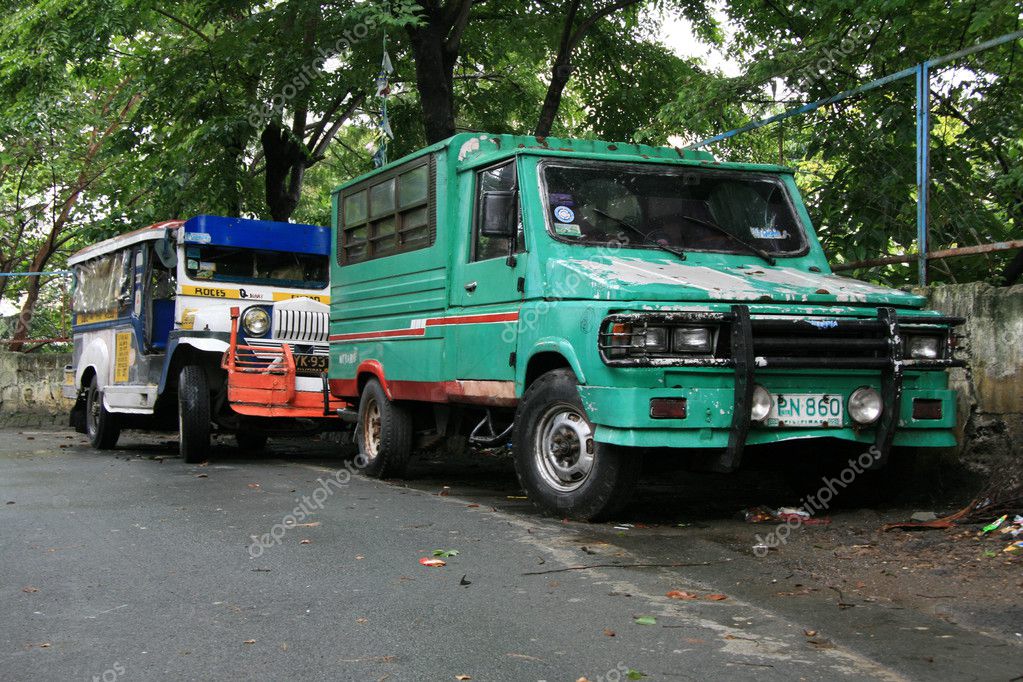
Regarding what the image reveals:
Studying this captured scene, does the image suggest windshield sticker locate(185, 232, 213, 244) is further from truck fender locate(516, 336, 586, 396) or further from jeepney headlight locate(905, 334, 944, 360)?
jeepney headlight locate(905, 334, 944, 360)

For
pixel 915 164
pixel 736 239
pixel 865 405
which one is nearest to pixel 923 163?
pixel 915 164

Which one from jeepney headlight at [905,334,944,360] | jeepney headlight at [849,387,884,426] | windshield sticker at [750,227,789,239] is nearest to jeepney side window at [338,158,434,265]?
windshield sticker at [750,227,789,239]

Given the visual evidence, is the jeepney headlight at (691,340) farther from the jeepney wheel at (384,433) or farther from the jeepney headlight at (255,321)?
the jeepney headlight at (255,321)

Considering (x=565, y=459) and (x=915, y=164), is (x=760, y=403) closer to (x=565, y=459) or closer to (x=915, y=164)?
(x=565, y=459)

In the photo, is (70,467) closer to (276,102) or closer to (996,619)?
(276,102)

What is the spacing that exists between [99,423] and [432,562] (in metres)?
9.41

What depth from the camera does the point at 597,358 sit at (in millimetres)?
6738

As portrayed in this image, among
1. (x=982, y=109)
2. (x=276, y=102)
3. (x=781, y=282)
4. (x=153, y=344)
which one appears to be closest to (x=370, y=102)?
(x=276, y=102)

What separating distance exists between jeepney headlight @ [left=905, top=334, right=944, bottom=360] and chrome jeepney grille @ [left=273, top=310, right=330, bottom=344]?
6.87 m

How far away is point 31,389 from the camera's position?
807 inches

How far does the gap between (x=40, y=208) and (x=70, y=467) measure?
45.7ft

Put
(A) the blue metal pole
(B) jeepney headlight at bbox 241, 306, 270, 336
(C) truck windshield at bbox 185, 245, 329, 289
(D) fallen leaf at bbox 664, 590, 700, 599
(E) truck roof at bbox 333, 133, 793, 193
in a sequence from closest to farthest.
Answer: (D) fallen leaf at bbox 664, 590, 700, 599, (E) truck roof at bbox 333, 133, 793, 193, (A) the blue metal pole, (B) jeepney headlight at bbox 241, 306, 270, 336, (C) truck windshield at bbox 185, 245, 329, 289

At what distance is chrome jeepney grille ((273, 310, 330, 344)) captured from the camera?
12.3m

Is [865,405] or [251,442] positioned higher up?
[865,405]
